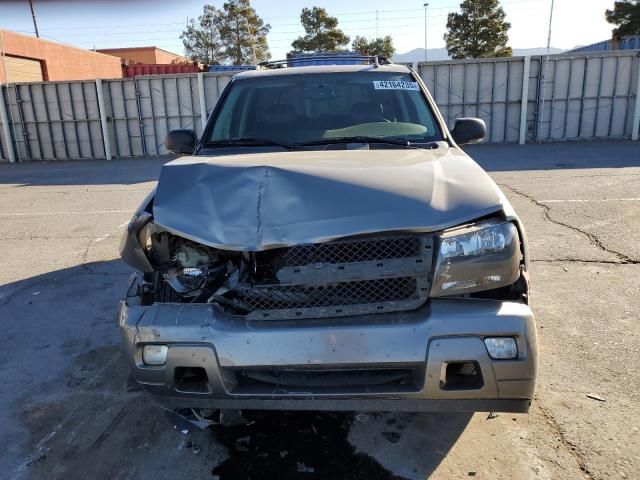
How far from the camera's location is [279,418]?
273cm

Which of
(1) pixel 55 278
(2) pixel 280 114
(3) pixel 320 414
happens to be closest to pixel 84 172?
(1) pixel 55 278

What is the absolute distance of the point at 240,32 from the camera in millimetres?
41406

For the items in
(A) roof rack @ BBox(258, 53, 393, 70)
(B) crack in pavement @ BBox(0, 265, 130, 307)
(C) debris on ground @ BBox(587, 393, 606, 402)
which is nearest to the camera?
(C) debris on ground @ BBox(587, 393, 606, 402)

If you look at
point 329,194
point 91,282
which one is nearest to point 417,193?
point 329,194

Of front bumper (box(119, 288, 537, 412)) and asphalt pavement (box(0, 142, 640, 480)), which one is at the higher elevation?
front bumper (box(119, 288, 537, 412))

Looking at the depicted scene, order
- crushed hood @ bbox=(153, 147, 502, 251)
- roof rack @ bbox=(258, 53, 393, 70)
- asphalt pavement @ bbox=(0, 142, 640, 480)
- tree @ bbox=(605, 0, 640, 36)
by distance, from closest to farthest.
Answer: crushed hood @ bbox=(153, 147, 502, 251) < asphalt pavement @ bbox=(0, 142, 640, 480) < roof rack @ bbox=(258, 53, 393, 70) < tree @ bbox=(605, 0, 640, 36)

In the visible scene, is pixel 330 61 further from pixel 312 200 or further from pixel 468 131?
pixel 312 200

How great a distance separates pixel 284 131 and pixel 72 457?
92.4 inches

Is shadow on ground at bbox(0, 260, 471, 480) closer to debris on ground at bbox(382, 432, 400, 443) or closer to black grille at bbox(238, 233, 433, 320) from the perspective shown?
debris on ground at bbox(382, 432, 400, 443)

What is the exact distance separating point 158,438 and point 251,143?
190 centimetres

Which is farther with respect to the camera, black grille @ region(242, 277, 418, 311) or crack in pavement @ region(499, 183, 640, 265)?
crack in pavement @ region(499, 183, 640, 265)

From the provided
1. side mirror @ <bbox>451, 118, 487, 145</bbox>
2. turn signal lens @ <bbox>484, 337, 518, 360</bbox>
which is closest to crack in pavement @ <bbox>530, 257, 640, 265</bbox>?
side mirror @ <bbox>451, 118, 487, 145</bbox>

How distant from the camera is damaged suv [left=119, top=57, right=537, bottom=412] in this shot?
2045mm

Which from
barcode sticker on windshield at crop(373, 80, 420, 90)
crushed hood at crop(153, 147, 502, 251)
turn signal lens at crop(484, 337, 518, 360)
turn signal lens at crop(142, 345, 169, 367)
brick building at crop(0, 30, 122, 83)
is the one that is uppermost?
brick building at crop(0, 30, 122, 83)
